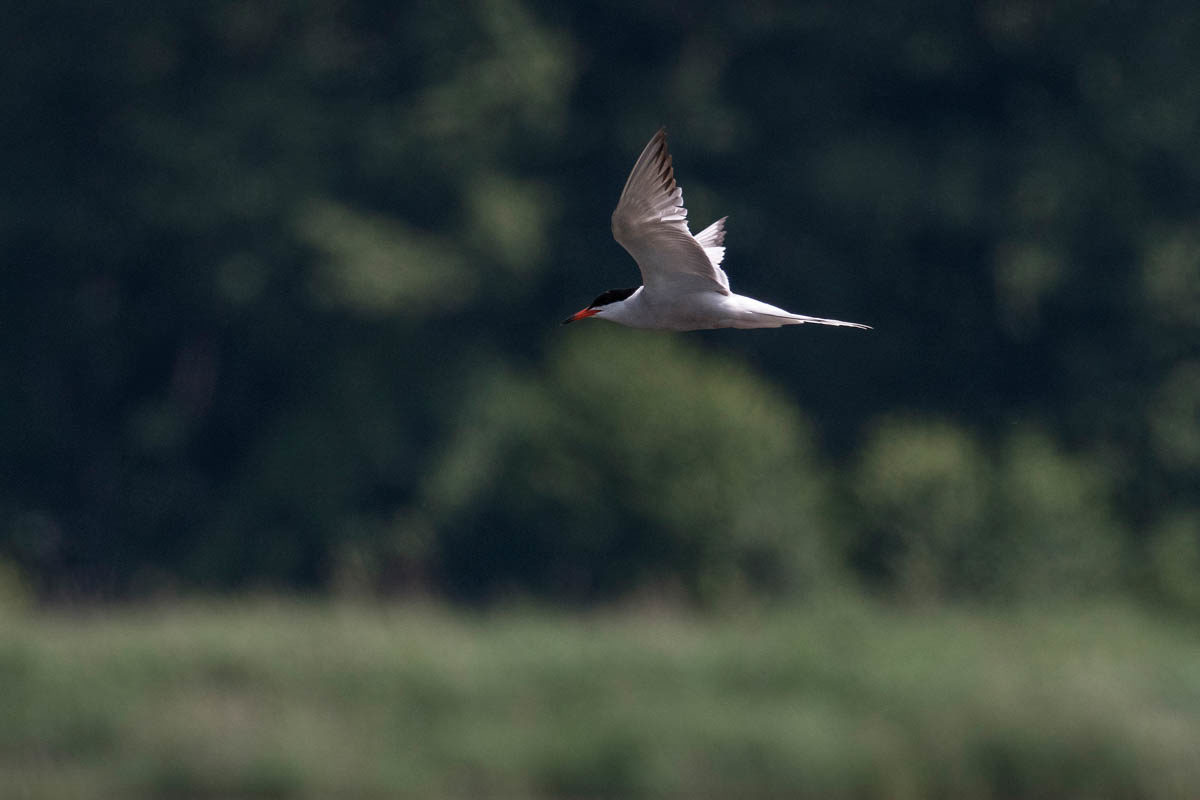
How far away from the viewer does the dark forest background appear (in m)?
18.6

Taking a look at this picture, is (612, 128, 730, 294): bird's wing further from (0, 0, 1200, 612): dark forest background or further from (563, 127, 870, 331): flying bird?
(0, 0, 1200, 612): dark forest background

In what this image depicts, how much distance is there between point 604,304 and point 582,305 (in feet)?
47.1

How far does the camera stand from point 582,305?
19.4m

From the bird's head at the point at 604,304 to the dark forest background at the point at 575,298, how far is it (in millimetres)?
12946

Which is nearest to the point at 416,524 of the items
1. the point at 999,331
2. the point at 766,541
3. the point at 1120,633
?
the point at 766,541

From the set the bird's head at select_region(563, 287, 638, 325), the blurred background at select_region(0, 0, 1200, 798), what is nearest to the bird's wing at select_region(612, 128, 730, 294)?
the bird's head at select_region(563, 287, 638, 325)

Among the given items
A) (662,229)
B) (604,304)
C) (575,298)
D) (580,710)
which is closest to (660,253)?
(662,229)

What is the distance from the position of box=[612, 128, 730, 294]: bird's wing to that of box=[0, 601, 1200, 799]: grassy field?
5.91 m

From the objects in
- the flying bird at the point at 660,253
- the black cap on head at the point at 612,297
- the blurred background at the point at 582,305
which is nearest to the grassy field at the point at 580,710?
the blurred background at the point at 582,305

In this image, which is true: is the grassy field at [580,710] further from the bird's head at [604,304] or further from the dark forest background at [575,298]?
the dark forest background at [575,298]

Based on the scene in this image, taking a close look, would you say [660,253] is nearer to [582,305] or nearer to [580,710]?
[580,710]

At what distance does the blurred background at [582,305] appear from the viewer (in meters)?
18.5

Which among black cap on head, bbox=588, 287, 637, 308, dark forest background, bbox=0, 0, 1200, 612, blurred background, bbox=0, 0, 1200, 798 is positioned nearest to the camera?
black cap on head, bbox=588, 287, 637, 308

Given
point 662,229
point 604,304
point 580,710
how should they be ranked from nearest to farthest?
point 662,229 < point 604,304 < point 580,710
